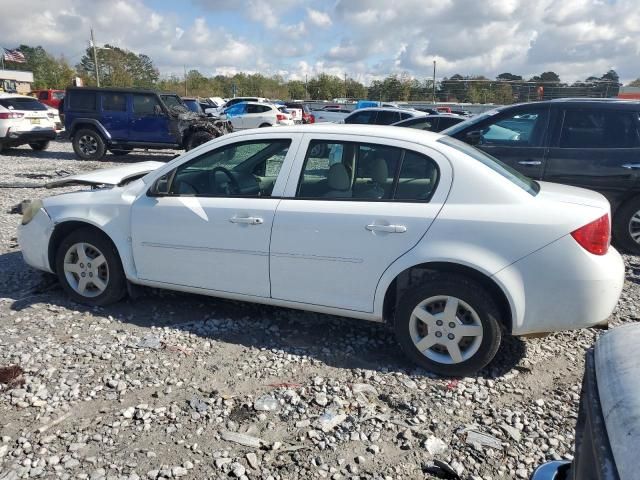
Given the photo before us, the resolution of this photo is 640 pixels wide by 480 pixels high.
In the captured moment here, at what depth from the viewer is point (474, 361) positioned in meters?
3.37

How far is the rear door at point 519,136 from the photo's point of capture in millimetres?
6113

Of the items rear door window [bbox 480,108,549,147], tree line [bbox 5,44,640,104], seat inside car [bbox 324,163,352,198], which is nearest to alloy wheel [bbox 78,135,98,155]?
rear door window [bbox 480,108,549,147]

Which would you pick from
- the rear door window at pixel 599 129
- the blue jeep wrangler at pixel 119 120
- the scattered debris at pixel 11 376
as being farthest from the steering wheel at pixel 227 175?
the blue jeep wrangler at pixel 119 120

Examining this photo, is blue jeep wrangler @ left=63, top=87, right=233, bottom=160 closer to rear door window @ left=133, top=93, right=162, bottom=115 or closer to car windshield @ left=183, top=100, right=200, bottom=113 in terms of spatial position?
rear door window @ left=133, top=93, right=162, bottom=115

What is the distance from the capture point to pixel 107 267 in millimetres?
4305

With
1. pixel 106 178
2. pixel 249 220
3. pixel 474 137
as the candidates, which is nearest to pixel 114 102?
pixel 106 178

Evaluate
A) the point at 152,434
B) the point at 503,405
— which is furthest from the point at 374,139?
the point at 152,434

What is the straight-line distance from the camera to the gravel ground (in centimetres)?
266

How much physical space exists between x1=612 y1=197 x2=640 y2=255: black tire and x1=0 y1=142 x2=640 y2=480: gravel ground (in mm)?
1779

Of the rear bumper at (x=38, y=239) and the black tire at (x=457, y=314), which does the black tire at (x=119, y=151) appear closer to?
the rear bumper at (x=38, y=239)

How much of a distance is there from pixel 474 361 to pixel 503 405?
1.05 ft

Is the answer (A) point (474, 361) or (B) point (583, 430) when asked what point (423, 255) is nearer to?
(A) point (474, 361)

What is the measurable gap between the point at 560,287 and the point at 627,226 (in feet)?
11.6

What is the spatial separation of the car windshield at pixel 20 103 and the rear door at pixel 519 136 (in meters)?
13.5
